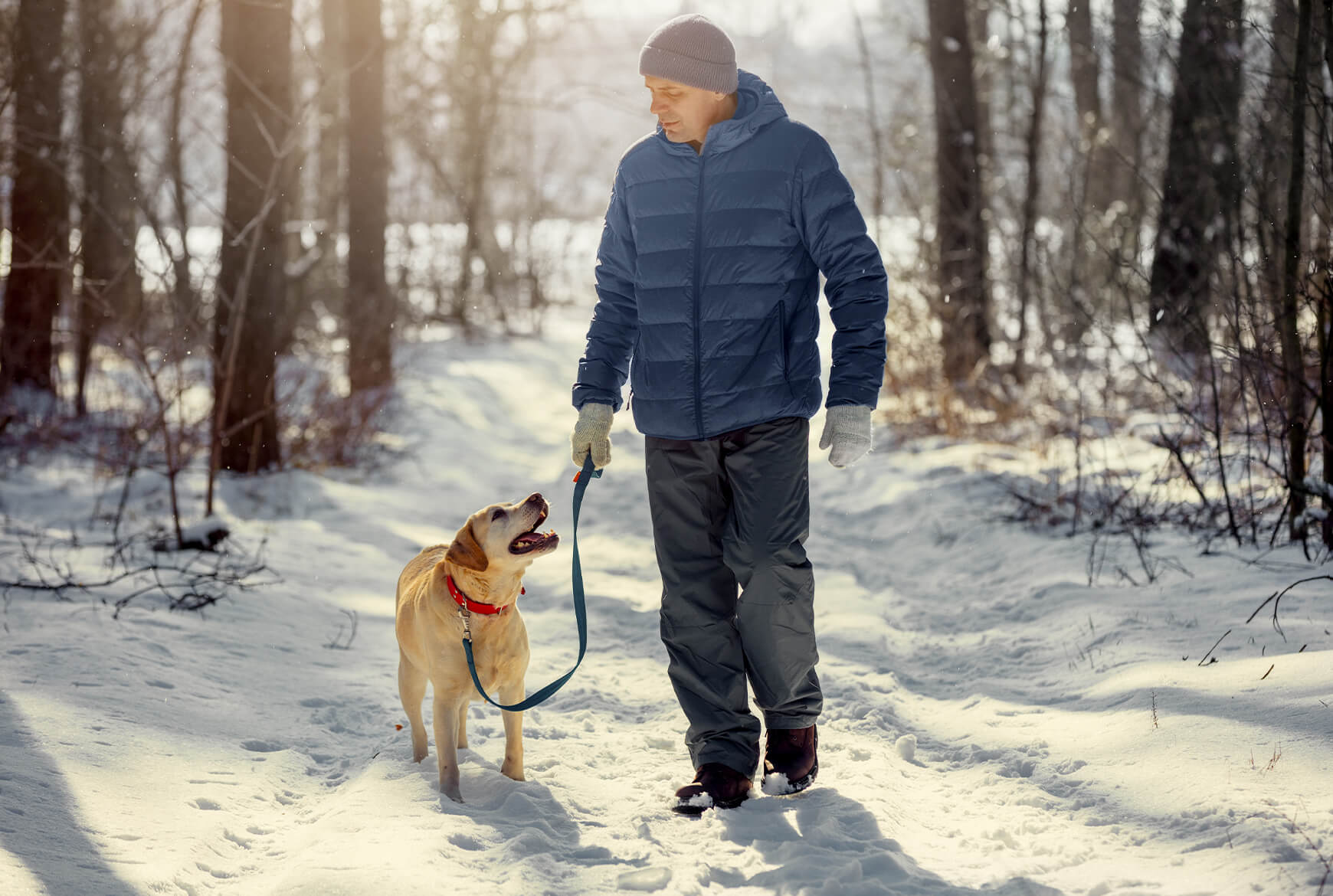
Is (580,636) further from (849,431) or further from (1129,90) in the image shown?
(1129,90)

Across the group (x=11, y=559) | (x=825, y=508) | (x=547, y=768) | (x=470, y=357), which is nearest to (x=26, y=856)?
(x=547, y=768)

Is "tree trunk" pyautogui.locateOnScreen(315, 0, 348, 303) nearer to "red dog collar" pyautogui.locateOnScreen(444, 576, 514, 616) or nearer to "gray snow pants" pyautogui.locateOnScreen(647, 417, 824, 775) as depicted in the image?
"red dog collar" pyautogui.locateOnScreen(444, 576, 514, 616)

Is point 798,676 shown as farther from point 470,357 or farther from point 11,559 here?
point 470,357

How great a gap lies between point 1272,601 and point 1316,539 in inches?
38.0

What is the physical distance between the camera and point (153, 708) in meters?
4.04

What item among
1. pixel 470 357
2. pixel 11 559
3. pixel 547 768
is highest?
pixel 470 357

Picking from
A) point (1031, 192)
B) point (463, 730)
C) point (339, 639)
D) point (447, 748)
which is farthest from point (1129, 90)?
point (447, 748)

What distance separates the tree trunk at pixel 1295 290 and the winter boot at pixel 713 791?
298cm

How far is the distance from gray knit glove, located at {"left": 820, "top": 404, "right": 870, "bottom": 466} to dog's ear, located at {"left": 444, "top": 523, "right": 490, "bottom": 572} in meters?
1.13

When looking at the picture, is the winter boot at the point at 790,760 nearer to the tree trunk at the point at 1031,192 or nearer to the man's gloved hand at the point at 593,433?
the man's gloved hand at the point at 593,433

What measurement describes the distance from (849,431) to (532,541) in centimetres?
105

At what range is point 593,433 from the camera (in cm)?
367

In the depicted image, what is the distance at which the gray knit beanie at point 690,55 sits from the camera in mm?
3297

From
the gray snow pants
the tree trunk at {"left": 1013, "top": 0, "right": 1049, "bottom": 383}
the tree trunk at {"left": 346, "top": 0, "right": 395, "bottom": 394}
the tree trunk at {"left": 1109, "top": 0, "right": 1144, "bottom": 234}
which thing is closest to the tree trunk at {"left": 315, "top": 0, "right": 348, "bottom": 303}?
the tree trunk at {"left": 346, "top": 0, "right": 395, "bottom": 394}
